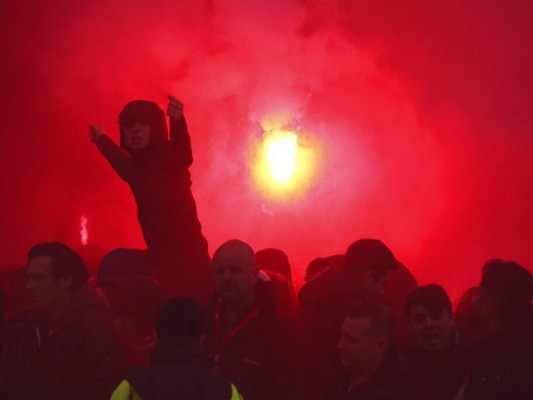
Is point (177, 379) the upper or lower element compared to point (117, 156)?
lower

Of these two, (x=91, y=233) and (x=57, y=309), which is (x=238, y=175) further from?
(x=57, y=309)

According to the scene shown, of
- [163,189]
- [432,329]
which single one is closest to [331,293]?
[432,329]

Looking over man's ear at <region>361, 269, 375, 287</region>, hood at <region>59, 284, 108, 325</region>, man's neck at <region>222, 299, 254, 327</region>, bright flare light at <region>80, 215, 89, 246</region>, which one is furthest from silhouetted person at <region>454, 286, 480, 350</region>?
bright flare light at <region>80, 215, 89, 246</region>

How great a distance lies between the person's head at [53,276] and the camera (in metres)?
4.61

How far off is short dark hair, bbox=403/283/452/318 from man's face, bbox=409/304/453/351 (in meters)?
0.02

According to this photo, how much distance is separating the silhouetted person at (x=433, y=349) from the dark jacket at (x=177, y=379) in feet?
4.18

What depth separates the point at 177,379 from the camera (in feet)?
11.6

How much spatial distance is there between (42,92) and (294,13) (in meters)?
8.13

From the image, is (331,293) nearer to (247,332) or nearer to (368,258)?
(368,258)

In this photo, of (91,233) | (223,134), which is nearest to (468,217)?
(223,134)

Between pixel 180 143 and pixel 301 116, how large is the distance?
1729cm

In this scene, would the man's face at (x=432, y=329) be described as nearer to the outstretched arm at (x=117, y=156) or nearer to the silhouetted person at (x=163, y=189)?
the silhouetted person at (x=163, y=189)

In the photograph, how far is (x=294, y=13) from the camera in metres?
22.0

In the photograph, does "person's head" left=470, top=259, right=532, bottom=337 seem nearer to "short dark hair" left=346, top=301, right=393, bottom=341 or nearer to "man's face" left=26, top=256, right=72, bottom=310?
"short dark hair" left=346, top=301, right=393, bottom=341
